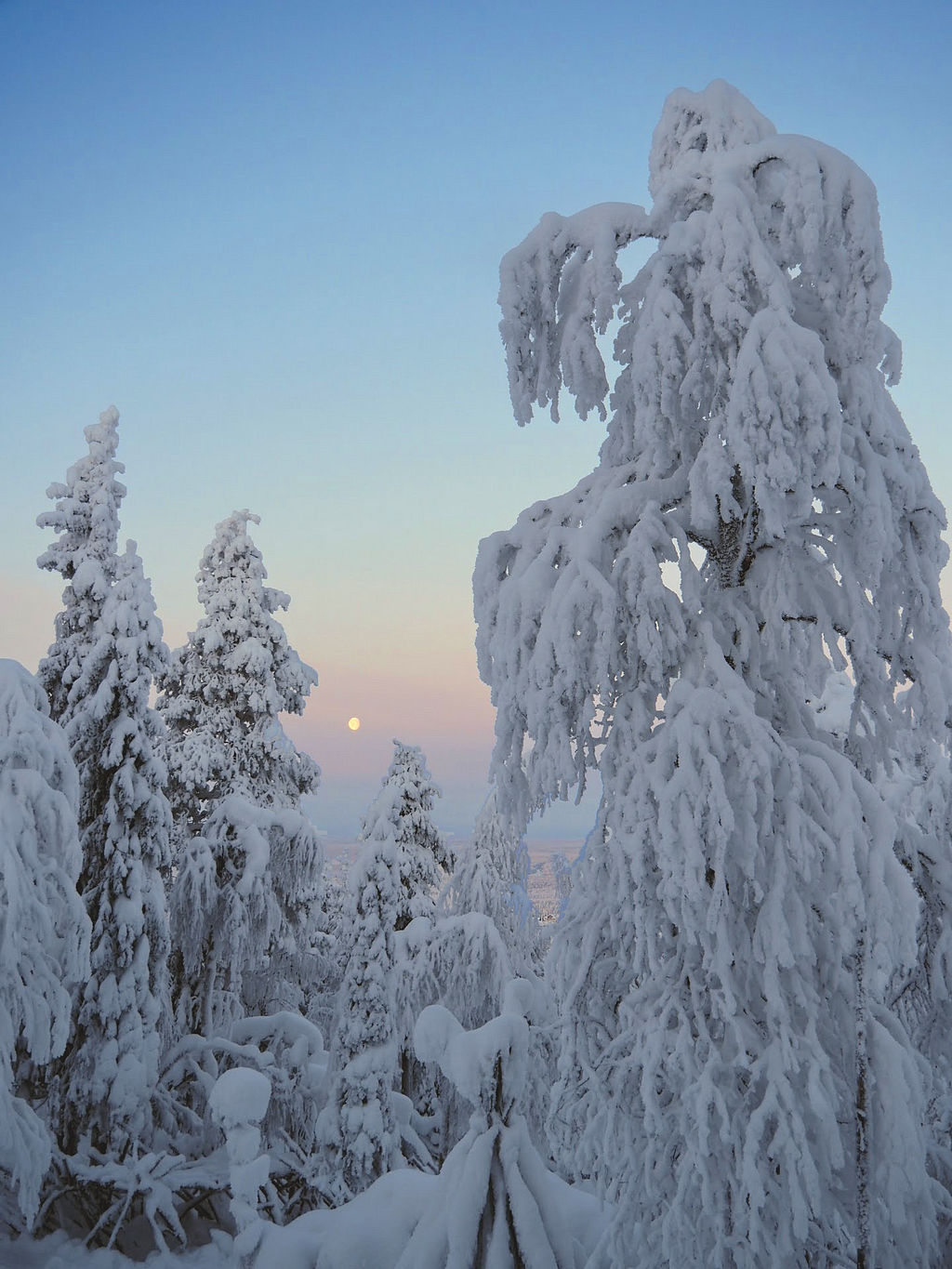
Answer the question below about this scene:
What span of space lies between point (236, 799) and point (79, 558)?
4.92m

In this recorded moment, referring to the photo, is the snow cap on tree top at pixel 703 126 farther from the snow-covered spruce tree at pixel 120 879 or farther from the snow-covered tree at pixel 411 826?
the snow-covered tree at pixel 411 826

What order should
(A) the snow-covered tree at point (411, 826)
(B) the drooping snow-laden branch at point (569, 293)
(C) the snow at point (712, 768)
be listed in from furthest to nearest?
(A) the snow-covered tree at point (411, 826)
(B) the drooping snow-laden branch at point (569, 293)
(C) the snow at point (712, 768)

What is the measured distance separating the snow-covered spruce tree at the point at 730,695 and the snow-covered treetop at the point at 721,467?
0.02 metres

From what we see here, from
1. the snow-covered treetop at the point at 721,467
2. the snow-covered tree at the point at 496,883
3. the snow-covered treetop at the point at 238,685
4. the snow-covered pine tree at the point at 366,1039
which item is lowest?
the snow-covered pine tree at the point at 366,1039

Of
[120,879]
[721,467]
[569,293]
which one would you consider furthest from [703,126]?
[120,879]

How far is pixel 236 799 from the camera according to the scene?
570 inches

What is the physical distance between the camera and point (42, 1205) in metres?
10.4

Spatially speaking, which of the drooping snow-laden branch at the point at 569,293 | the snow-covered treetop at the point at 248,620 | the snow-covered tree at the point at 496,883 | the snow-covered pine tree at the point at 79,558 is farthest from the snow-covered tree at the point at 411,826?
the drooping snow-laden branch at the point at 569,293

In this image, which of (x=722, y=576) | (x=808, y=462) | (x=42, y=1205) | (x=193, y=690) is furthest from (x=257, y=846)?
(x=808, y=462)

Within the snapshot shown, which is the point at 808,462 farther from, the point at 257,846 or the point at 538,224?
the point at 257,846

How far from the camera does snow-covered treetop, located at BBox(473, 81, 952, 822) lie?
4.77 metres

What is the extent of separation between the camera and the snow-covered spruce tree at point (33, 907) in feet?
28.5

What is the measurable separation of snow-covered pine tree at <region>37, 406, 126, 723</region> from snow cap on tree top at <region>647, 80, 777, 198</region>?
9550 millimetres

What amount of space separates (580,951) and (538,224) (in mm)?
4876
